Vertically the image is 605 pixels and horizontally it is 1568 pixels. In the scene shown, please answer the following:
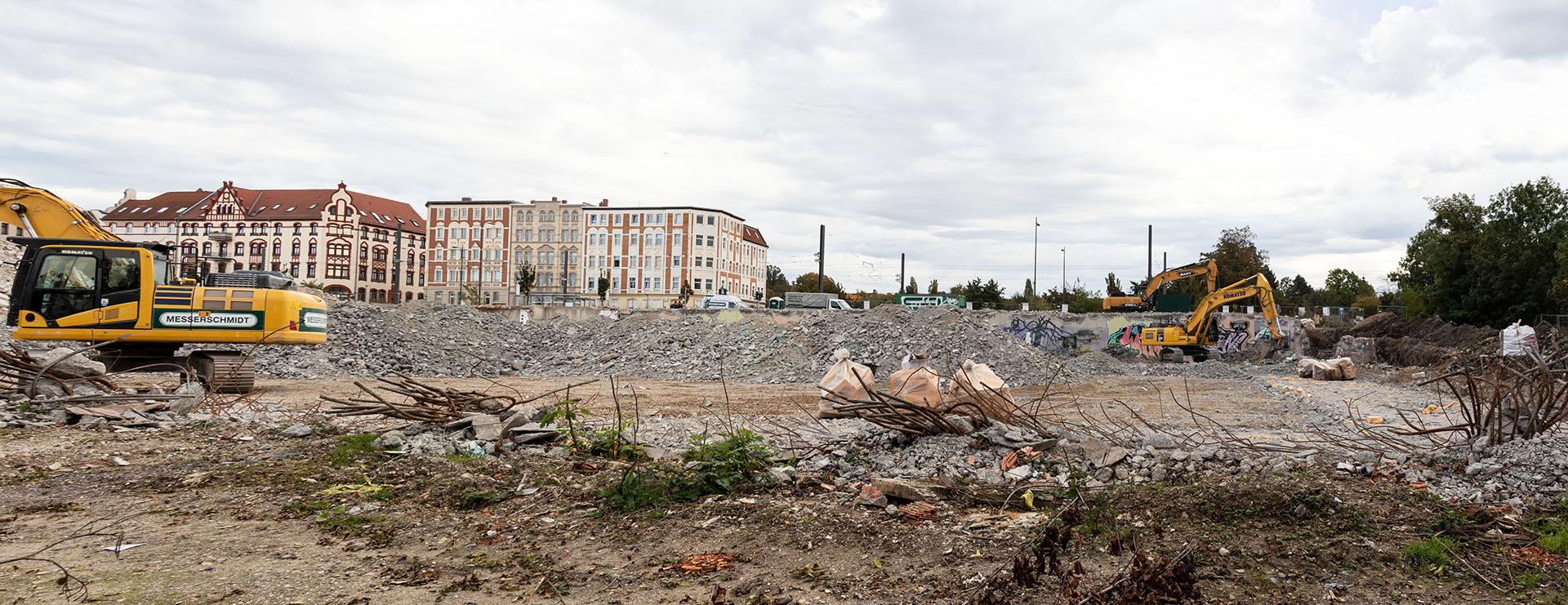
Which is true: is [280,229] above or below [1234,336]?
above

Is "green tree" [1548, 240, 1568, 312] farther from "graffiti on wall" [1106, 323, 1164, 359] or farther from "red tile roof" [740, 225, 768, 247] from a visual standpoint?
"red tile roof" [740, 225, 768, 247]

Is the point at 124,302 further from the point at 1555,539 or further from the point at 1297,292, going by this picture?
the point at 1297,292

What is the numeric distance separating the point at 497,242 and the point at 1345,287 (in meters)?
80.8

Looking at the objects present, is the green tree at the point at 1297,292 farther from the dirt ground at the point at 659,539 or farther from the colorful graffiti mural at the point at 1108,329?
the dirt ground at the point at 659,539

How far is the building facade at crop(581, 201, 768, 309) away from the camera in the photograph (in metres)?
92.2

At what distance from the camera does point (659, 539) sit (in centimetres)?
502

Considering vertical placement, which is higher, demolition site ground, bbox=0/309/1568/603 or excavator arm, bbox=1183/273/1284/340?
excavator arm, bbox=1183/273/1284/340

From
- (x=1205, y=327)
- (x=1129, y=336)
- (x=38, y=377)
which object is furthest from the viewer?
(x=1129, y=336)

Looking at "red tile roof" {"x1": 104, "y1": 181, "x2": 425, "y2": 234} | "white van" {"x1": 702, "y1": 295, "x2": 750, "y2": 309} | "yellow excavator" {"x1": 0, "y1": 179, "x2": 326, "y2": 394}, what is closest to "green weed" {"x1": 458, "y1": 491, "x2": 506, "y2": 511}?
"yellow excavator" {"x1": 0, "y1": 179, "x2": 326, "y2": 394}

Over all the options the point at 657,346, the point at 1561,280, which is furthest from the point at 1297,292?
the point at 657,346

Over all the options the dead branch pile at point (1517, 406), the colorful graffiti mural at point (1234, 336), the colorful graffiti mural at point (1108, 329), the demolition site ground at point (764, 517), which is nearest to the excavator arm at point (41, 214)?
the demolition site ground at point (764, 517)

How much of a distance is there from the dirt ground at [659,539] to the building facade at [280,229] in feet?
291

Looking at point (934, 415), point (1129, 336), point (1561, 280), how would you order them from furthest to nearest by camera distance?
point (1561, 280)
point (1129, 336)
point (934, 415)

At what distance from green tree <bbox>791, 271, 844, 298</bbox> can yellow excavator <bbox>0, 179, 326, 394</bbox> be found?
77845mm
